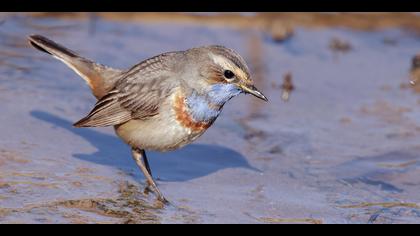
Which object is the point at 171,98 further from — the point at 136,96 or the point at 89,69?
the point at 89,69

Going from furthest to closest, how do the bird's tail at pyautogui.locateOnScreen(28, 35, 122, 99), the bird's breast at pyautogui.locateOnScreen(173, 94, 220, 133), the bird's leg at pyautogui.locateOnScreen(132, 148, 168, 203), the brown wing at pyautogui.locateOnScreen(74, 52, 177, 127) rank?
the bird's tail at pyautogui.locateOnScreen(28, 35, 122, 99), the brown wing at pyautogui.locateOnScreen(74, 52, 177, 127), the bird's leg at pyautogui.locateOnScreen(132, 148, 168, 203), the bird's breast at pyautogui.locateOnScreen(173, 94, 220, 133)

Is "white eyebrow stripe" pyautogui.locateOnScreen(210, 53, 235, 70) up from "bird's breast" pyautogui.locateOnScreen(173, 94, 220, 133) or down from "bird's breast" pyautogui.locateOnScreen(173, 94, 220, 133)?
up

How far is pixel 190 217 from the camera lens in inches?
259

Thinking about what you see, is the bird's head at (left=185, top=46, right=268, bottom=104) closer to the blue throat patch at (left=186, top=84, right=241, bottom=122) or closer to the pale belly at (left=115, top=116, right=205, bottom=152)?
the blue throat patch at (left=186, top=84, right=241, bottom=122)

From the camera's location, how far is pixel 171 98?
7391mm

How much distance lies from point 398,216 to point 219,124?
3278 millimetres

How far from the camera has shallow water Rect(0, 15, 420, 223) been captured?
22.5 ft

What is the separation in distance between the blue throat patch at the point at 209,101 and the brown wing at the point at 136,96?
0.28 metres

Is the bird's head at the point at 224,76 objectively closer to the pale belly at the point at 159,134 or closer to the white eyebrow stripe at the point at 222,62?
the white eyebrow stripe at the point at 222,62

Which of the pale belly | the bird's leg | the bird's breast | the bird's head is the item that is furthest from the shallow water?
the bird's head

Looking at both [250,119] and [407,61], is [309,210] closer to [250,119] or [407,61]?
[250,119]

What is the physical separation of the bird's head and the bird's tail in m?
1.15

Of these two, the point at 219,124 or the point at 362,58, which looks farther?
the point at 362,58

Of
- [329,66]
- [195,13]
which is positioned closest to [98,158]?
[329,66]
